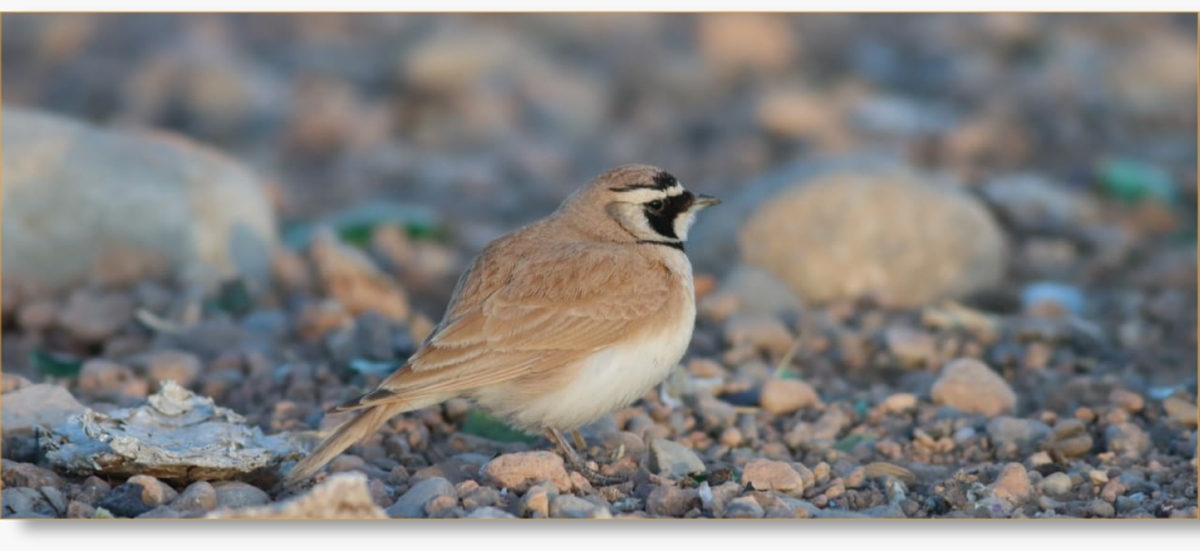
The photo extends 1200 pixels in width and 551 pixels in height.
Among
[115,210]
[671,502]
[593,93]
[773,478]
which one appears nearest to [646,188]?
[773,478]

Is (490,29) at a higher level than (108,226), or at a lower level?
higher

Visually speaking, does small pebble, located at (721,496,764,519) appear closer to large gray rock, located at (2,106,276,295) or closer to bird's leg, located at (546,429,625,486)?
bird's leg, located at (546,429,625,486)

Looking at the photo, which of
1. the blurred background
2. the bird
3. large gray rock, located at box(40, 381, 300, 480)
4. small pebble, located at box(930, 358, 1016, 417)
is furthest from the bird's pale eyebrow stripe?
the blurred background

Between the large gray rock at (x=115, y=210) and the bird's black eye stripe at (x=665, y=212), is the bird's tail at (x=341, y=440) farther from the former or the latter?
the large gray rock at (x=115, y=210)

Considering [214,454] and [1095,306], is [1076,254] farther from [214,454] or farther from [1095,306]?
[214,454]

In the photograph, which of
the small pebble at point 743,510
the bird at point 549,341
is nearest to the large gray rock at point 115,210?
the bird at point 549,341

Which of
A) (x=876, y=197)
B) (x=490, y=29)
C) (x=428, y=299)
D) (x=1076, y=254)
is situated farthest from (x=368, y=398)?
(x=490, y=29)
